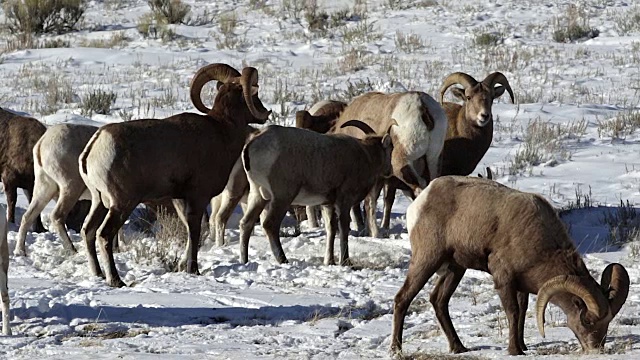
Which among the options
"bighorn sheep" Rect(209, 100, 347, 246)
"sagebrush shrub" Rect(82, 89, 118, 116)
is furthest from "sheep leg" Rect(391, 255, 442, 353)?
"sagebrush shrub" Rect(82, 89, 118, 116)

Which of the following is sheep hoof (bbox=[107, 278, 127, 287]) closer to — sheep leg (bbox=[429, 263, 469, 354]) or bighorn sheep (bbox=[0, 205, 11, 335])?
bighorn sheep (bbox=[0, 205, 11, 335])

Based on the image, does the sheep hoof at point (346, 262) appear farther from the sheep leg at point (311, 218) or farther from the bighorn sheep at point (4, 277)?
the bighorn sheep at point (4, 277)

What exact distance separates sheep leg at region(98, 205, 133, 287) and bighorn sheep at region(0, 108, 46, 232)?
3148 mm

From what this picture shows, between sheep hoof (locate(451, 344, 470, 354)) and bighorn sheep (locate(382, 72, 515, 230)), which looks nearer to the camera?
sheep hoof (locate(451, 344, 470, 354))

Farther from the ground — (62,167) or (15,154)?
(62,167)

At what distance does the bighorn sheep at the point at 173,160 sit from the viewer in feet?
37.3

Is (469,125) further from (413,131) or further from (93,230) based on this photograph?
(93,230)

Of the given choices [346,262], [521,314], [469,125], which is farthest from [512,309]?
→ [469,125]

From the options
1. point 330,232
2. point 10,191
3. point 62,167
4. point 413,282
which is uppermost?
point 413,282

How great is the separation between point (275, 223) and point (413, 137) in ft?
8.04

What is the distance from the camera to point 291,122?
18.8 m

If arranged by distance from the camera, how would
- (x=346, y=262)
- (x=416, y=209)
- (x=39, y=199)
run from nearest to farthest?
(x=416, y=209) < (x=346, y=262) < (x=39, y=199)

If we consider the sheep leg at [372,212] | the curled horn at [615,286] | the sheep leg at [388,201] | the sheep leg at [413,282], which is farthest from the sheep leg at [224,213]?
the curled horn at [615,286]

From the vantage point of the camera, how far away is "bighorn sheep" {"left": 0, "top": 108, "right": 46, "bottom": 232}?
14469mm
